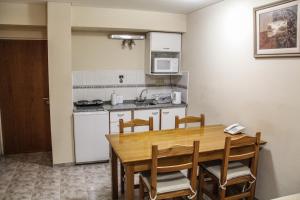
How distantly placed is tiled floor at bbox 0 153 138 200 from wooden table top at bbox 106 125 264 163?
2.78ft

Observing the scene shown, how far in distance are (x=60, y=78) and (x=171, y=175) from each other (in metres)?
2.27

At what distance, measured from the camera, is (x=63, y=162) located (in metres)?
3.97

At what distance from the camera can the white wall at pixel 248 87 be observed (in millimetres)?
2484

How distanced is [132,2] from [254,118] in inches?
87.9

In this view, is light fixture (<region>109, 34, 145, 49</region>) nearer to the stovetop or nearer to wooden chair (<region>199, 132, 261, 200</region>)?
the stovetop

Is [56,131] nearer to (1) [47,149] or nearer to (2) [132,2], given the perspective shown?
(1) [47,149]

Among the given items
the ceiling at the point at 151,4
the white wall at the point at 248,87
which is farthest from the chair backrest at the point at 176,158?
the ceiling at the point at 151,4

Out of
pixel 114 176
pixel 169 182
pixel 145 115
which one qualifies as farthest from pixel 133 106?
pixel 169 182

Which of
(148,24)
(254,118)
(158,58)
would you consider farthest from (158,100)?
(254,118)

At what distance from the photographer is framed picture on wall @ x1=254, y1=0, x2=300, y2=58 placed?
2361 mm

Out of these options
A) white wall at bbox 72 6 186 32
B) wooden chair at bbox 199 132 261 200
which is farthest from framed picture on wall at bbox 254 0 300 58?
white wall at bbox 72 6 186 32

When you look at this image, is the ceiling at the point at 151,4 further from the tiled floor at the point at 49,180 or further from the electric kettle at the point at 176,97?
the tiled floor at the point at 49,180

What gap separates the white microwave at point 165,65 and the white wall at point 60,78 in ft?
4.73

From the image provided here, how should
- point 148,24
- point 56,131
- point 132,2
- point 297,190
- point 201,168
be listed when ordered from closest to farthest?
point 297,190
point 201,168
point 132,2
point 56,131
point 148,24
